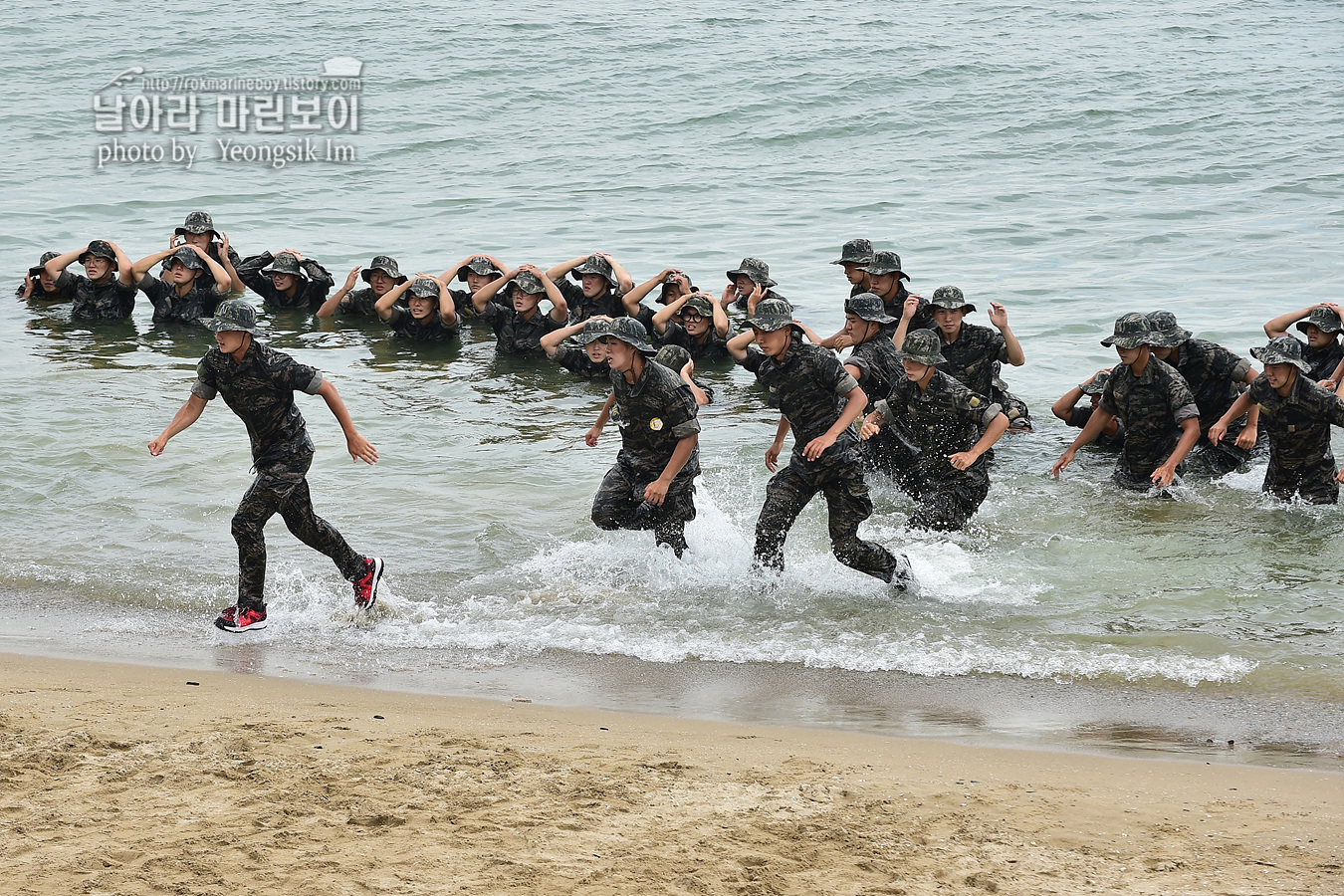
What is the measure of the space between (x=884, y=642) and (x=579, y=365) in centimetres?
683

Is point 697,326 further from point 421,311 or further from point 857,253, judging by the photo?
Answer: point 421,311

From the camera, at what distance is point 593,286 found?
13.4m

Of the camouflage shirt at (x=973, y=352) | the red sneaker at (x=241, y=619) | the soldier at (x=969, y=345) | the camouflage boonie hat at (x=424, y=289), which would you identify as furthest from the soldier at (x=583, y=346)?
the camouflage shirt at (x=973, y=352)

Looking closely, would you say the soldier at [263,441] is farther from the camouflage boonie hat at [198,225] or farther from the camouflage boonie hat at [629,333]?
the camouflage boonie hat at [198,225]

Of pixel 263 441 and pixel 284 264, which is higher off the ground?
pixel 284 264

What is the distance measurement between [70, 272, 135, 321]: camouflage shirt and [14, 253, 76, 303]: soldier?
0.29 meters

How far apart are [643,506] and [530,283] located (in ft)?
18.7

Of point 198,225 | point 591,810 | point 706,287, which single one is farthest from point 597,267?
point 591,810

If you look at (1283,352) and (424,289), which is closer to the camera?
(1283,352)

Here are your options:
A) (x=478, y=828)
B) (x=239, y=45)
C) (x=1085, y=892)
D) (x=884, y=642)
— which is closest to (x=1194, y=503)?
(x=884, y=642)

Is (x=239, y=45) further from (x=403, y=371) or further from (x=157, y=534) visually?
(x=157, y=534)

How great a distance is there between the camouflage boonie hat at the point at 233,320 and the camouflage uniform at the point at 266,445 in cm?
18

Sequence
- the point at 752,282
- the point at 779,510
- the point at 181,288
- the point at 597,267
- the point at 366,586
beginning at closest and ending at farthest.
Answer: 1. the point at 366,586
2. the point at 779,510
3. the point at 752,282
4. the point at 597,267
5. the point at 181,288

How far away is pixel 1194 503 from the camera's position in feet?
31.7
